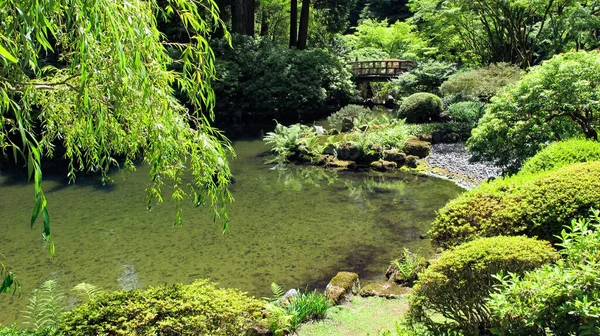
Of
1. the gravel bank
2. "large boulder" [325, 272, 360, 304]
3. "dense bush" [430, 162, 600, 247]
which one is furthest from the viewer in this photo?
the gravel bank

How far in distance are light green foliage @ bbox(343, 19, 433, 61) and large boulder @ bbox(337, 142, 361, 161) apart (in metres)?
16.5

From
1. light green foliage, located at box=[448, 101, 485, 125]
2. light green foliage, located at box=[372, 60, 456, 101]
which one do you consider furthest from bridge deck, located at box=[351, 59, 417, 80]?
light green foliage, located at box=[448, 101, 485, 125]

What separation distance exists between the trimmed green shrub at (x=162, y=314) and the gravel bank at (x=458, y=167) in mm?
9293

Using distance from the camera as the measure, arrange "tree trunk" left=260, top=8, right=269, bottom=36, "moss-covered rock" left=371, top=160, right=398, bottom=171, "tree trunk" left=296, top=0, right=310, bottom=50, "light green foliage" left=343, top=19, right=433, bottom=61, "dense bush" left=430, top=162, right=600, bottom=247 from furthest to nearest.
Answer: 1. "light green foliage" left=343, top=19, right=433, bottom=61
2. "tree trunk" left=260, top=8, right=269, bottom=36
3. "tree trunk" left=296, top=0, right=310, bottom=50
4. "moss-covered rock" left=371, top=160, right=398, bottom=171
5. "dense bush" left=430, top=162, right=600, bottom=247

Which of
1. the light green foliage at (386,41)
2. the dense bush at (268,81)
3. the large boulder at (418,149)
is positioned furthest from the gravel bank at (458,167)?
the light green foliage at (386,41)

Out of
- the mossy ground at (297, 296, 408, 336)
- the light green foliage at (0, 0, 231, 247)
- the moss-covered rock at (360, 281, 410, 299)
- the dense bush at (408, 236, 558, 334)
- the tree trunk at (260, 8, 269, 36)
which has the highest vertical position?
the tree trunk at (260, 8, 269, 36)

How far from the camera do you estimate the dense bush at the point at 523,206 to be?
16.2 feet

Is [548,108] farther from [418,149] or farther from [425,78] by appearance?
[425,78]

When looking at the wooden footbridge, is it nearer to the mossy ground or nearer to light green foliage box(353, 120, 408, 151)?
light green foliage box(353, 120, 408, 151)

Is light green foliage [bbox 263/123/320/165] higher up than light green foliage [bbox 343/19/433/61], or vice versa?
light green foliage [bbox 343/19/433/61]

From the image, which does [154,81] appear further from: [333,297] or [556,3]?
[556,3]

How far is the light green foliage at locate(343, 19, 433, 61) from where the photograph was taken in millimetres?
32250

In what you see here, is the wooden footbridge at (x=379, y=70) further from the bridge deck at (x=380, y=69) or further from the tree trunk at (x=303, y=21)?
the tree trunk at (x=303, y=21)

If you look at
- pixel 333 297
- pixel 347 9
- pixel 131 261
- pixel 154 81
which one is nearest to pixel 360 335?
pixel 333 297
